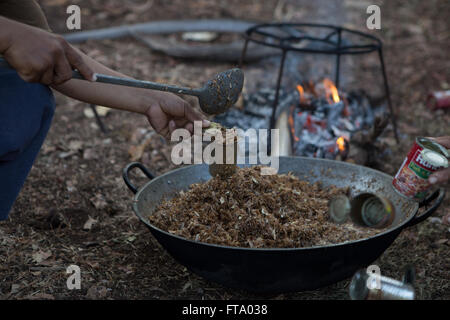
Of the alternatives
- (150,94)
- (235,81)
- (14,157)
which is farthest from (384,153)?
(14,157)

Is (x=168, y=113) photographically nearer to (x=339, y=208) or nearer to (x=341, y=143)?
(x=339, y=208)

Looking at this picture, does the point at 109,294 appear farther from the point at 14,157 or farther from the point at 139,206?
the point at 14,157

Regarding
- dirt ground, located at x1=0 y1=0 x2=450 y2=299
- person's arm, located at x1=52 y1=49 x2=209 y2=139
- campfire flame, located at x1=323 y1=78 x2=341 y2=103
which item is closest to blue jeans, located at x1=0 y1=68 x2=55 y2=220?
person's arm, located at x1=52 y1=49 x2=209 y2=139

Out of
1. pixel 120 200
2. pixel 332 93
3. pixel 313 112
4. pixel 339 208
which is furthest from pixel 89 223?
pixel 332 93

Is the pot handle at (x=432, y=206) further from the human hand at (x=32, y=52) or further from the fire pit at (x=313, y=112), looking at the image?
the human hand at (x=32, y=52)

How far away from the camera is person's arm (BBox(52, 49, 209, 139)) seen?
7.80 feet

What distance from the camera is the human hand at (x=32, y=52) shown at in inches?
67.6

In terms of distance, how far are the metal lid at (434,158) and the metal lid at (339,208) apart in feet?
1.81

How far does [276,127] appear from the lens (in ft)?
12.6

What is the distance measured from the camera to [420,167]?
2.10 meters

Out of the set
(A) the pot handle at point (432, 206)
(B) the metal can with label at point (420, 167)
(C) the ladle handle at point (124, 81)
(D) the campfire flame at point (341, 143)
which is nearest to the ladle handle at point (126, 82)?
(C) the ladle handle at point (124, 81)

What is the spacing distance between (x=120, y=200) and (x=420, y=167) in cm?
205
